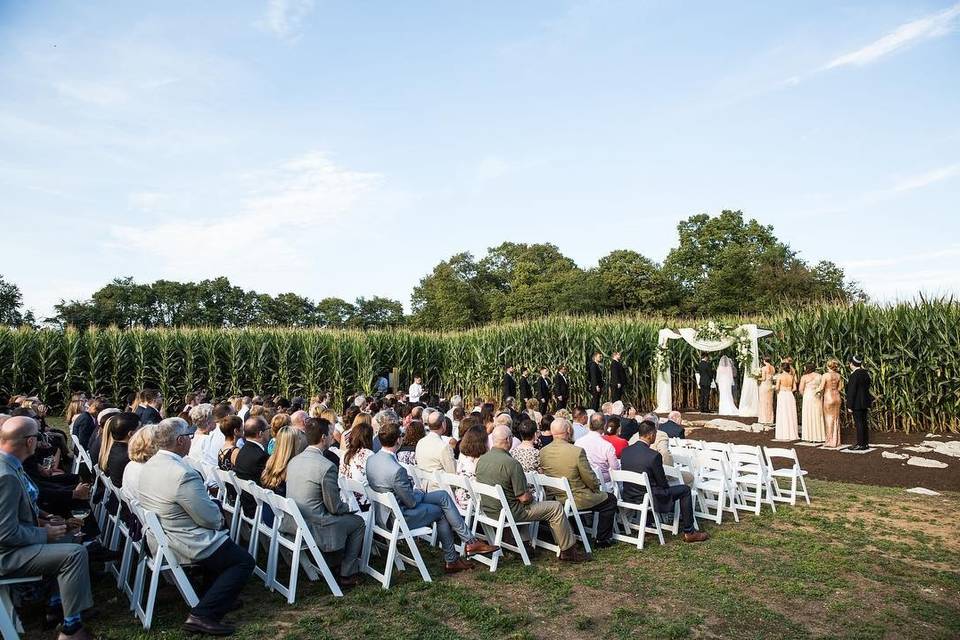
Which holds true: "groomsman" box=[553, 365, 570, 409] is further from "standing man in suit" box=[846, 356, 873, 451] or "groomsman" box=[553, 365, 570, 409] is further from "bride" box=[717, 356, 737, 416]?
"standing man in suit" box=[846, 356, 873, 451]

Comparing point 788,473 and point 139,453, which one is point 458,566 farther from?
point 788,473

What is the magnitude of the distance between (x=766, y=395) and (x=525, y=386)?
7420 millimetres

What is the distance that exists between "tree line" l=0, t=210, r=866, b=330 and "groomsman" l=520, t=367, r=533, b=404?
20.6 meters

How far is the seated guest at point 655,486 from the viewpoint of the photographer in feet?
22.3

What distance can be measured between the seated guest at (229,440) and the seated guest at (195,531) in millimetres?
1986

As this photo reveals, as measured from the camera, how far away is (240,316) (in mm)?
66250

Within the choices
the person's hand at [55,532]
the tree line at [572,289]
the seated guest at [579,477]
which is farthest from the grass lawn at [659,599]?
the tree line at [572,289]

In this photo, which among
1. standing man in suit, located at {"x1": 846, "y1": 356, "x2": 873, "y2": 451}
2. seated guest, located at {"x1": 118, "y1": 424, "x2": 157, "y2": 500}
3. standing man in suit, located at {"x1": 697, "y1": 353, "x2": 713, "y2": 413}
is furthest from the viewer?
standing man in suit, located at {"x1": 697, "y1": 353, "x2": 713, "y2": 413}

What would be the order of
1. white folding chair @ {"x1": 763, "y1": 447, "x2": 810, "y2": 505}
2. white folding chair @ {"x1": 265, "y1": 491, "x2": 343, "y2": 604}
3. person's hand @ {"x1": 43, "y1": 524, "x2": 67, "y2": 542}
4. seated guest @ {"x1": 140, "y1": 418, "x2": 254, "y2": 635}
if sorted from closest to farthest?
person's hand @ {"x1": 43, "y1": 524, "x2": 67, "y2": 542} < seated guest @ {"x1": 140, "y1": 418, "x2": 254, "y2": 635} < white folding chair @ {"x1": 265, "y1": 491, "x2": 343, "y2": 604} < white folding chair @ {"x1": 763, "y1": 447, "x2": 810, "y2": 505}

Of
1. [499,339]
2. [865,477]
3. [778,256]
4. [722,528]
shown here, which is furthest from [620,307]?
[722,528]

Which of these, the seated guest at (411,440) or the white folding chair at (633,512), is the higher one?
the seated guest at (411,440)

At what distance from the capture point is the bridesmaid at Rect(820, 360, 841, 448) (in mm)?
13633


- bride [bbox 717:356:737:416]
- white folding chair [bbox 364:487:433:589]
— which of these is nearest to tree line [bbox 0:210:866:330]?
bride [bbox 717:356:737:416]

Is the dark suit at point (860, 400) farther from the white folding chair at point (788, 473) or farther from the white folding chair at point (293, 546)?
the white folding chair at point (293, 546)
